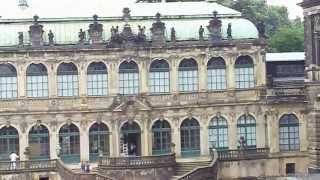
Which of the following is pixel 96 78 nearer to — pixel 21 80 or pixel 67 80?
pixel 67 80

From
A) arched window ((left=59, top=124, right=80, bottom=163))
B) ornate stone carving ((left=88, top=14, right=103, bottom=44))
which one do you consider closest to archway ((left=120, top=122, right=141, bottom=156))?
arched window ((left=59, top=124, right=80, bottom=163))

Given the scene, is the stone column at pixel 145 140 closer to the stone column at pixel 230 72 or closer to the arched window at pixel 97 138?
the arched window at pixel 97 138

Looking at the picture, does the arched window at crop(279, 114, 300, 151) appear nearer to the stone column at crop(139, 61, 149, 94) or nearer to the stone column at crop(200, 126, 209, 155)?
the stone column at crop(200, 126, 209, 155)

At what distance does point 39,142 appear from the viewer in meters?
56.8

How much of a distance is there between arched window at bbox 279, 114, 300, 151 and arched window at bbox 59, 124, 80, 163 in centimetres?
1502

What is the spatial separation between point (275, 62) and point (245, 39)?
3.46 m

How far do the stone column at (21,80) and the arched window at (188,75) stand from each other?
11.2 metres

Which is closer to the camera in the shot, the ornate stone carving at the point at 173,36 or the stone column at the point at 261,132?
the ornate stone carving at the point at 173,36

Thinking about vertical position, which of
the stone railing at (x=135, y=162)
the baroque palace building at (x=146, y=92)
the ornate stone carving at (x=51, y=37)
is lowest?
the stone railing at (x=135, y=162)

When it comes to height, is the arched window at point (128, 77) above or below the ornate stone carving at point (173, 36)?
below

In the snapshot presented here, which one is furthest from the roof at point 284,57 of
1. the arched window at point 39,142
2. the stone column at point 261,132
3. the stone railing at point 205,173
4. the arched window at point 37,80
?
the arched window at point 39,142

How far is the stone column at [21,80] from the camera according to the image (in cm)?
5638

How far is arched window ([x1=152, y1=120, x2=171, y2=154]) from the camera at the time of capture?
58250 mm

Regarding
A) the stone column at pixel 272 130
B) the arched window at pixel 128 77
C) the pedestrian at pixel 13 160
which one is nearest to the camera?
the pedestrian at pixel 13 160
